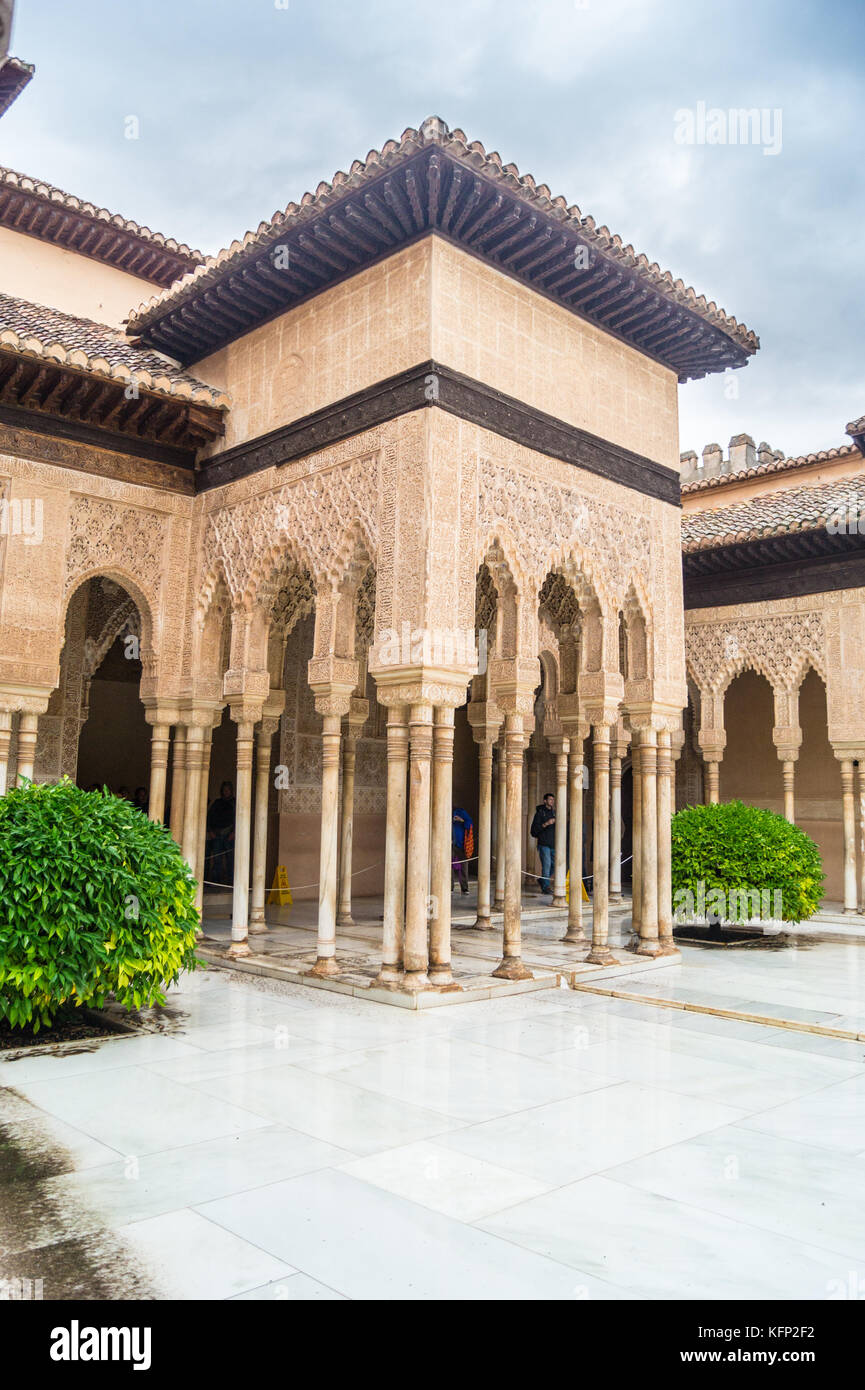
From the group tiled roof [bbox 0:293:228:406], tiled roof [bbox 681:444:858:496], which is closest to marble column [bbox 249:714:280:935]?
tiled roof [bbox 0:293:228:406]

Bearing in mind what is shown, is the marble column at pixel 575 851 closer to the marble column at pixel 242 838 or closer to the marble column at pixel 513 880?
the marble column at pixel 513 880

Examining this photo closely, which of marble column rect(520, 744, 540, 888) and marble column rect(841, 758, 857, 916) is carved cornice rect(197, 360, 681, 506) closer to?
marble column rect(841, 758, 857, 916)

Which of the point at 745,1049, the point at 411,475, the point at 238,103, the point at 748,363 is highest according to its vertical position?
the point at 238,103

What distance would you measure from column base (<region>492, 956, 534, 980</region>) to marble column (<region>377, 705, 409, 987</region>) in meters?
0.95

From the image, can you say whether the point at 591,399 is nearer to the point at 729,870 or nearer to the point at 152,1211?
the point at 729,870

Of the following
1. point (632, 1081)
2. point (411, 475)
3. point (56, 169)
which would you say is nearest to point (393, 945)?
point (632, 1081)

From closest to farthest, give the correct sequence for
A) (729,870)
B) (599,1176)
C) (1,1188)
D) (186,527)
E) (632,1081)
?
(1,1188) → (599,1176) → (632,1081) → (186,527) → (729,870)

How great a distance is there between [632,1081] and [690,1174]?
56.1 inches

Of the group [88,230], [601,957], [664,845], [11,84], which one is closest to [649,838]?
[664,845]

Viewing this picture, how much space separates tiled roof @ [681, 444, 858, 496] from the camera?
17.0 meters

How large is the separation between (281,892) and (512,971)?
5975 millimetres

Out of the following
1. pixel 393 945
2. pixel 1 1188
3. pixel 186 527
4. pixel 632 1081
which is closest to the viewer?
pixel 1 1188

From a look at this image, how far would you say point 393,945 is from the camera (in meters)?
7.18

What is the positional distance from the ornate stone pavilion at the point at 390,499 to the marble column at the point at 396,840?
22mm
